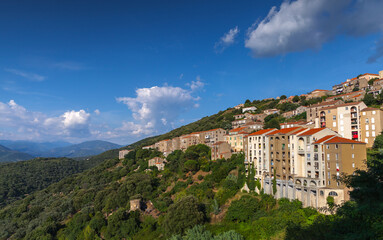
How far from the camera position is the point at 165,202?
2108 inches

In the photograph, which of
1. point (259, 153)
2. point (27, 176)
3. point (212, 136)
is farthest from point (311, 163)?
point (27, 176)

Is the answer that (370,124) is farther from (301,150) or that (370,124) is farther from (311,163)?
(311,163)

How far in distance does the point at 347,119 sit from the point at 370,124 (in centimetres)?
368

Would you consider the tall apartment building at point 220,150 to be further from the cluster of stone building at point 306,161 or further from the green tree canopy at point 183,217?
the green tree canopy at point 183,217

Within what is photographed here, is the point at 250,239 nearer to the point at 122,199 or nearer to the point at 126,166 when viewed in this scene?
the point at 122,199

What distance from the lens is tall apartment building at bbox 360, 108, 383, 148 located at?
4362 centimetres

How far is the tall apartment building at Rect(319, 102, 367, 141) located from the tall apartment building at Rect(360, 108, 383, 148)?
68 cm

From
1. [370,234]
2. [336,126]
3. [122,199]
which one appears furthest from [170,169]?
[370,234]

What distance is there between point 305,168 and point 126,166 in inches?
2813

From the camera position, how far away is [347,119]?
46438 millimetres

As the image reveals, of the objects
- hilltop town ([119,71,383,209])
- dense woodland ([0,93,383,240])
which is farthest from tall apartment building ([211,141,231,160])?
dense woodland ([0,93,383,240])

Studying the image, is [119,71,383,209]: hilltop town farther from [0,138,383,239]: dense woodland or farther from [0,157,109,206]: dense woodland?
[0,157,109,206]: dense woodland

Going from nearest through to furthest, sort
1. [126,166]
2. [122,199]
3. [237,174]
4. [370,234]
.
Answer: [370,234]
[237,174]
[122,199]
[126,166]

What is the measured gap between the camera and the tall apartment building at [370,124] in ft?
143
